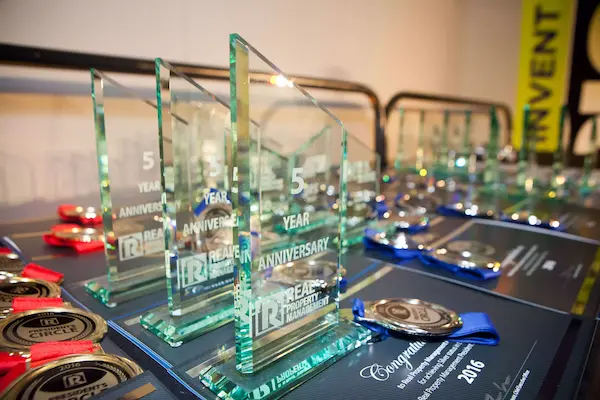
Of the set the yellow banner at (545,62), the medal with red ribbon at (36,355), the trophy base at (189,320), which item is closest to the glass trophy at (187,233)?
the trophy base at (189,320)

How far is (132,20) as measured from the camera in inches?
55.0

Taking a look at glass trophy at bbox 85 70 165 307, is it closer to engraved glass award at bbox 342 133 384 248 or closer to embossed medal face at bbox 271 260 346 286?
embossed medal face at bbox 271 260 346 286

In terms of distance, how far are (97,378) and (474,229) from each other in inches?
42.7

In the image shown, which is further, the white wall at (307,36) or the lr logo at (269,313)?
the white wall at (307,36)

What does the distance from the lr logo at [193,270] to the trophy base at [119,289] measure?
0.16 metres

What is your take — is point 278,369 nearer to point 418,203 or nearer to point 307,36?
point 418,203

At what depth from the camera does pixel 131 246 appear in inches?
31.3

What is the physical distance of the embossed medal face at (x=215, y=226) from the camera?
2.30 feet

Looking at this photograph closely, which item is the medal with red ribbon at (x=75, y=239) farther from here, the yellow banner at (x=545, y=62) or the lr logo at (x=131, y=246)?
the yellow banner at (x=545, y=62)

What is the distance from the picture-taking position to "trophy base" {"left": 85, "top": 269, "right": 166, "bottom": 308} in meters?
0.76

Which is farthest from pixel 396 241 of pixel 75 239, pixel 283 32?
pixel 283 32

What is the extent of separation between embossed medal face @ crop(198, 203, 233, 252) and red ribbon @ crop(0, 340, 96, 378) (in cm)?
21

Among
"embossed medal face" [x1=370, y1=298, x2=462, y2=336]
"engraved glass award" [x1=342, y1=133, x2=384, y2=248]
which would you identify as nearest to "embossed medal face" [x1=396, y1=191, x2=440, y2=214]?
"engraved glass award" [x1=342, y1=133, x2=384, y2=248]

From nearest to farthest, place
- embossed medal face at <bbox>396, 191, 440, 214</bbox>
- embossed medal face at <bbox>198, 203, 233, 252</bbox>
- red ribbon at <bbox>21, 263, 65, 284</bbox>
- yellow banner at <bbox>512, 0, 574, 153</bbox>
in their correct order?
embossed medal face at <bbox>198, 203, 233, 252</bbox> → red ribbon at <bbox>21, 263, 65, 284</bbox> → embossed medal face at <bbox>396, 191, 440, 214</bbox> → yellow banner at <bbox>512, 0, 574, 153</bbox>
